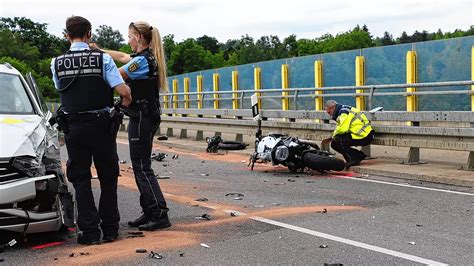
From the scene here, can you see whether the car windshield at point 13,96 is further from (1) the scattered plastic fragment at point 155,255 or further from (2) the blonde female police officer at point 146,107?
(1) the scattered plastic fragment at point 155,255

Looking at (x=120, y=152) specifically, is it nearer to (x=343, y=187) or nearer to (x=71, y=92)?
(x=343, y=187)

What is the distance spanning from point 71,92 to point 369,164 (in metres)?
6.83

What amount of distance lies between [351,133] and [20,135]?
672cm

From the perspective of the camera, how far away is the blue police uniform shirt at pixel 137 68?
5.65 meters

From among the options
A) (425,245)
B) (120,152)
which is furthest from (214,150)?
(425,245)

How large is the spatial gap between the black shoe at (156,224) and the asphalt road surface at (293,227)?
0.28 ft

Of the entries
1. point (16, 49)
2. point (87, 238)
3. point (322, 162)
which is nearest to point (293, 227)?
point (87, 238)

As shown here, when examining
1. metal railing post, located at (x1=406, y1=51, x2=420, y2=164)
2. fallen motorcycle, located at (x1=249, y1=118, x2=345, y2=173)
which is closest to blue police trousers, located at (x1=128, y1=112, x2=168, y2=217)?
fallen motorcycle, located at (x1=249, y1=118, x2=345, y2=173)

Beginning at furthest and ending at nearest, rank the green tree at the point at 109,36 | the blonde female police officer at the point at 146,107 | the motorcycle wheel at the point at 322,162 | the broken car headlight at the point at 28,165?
the green tree at the point at 109,36, the motorcycle wheel at the point at 322,162, the blonde female police officer at the point at 146,107, the broken car headlight at the point at 28,165

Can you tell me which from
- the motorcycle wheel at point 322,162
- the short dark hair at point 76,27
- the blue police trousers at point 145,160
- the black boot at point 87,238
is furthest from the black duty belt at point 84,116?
the motorcycle wheel at point 322,162

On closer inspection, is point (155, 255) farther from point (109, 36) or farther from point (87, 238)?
point (109, 36)

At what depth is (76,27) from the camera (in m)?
5.39

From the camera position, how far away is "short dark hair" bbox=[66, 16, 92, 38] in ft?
17.7

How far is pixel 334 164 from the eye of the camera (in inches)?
388
